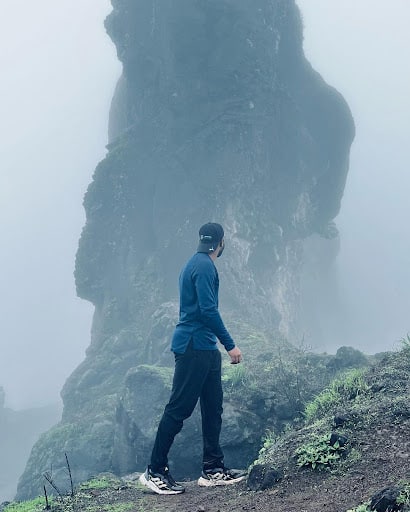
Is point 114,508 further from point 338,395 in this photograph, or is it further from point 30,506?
point 338,395

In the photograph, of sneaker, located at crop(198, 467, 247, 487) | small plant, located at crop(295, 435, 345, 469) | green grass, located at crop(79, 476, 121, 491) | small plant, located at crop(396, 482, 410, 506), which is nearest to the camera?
small plant, located at crop(396, 482, 410, 506)

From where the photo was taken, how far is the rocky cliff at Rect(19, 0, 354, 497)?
2880cm

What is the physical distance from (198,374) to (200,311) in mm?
730

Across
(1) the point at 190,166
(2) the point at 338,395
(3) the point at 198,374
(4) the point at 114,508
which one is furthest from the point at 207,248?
(1) the point at 190,166

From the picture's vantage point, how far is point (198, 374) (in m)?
5.65

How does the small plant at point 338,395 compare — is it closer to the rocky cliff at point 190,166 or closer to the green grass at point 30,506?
the green grass at point 30,506

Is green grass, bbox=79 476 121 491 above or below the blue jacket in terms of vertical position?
below

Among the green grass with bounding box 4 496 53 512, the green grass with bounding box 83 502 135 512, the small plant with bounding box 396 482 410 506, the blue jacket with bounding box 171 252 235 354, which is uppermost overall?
the blue jacket with bounding box 171 252 235 354

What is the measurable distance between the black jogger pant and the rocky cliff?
19.6m

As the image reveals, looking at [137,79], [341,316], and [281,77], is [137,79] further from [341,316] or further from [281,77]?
[341,316]

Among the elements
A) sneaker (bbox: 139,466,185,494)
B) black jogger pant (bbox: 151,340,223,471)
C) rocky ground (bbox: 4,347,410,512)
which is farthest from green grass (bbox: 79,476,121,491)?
black jogger pant (bbox: 151,340,223,471)

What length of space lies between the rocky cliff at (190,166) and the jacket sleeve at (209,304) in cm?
1982

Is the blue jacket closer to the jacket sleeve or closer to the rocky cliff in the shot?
the jacket sleeve

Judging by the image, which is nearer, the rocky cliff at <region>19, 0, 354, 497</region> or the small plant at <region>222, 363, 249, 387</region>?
the small plant at <region>222, 363, 249, 387</region>
